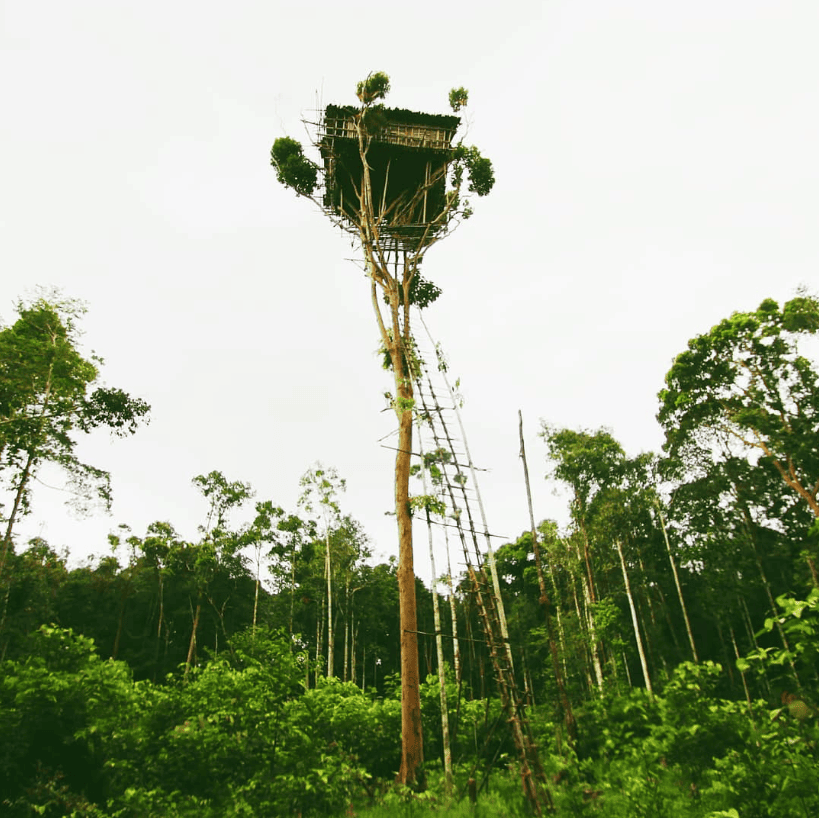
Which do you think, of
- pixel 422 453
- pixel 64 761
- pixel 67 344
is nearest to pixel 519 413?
pixel 422 453

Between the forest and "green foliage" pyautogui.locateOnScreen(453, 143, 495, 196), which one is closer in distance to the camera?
the forest

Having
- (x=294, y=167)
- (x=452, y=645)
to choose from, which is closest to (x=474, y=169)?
(x=294, y=167)

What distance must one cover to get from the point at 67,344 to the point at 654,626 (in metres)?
26.8

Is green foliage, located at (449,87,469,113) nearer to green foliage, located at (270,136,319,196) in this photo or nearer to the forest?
green foliage, located at (270,136,319,196)

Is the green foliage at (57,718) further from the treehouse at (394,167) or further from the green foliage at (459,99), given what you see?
the green foliage at (459,99)

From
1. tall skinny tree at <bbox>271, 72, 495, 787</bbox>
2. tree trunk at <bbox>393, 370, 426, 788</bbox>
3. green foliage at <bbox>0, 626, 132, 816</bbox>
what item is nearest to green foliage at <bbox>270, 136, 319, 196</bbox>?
tall skinny tree at <bbox>271, 72, 495, 787</bbox>

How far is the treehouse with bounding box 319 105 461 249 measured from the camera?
12398mm

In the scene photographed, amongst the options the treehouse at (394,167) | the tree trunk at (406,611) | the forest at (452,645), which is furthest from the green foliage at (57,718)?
the treehouse at (394,167)

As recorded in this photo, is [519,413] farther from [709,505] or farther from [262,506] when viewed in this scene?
[262,506]

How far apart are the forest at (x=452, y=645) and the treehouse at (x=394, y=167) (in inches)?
270

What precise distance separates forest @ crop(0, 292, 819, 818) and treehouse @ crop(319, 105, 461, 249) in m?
6.85

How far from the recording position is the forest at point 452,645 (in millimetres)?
4496

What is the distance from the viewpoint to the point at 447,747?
27.0ft

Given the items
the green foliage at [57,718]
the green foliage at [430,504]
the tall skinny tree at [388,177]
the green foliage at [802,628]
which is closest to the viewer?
the green foliage at [802,628]
